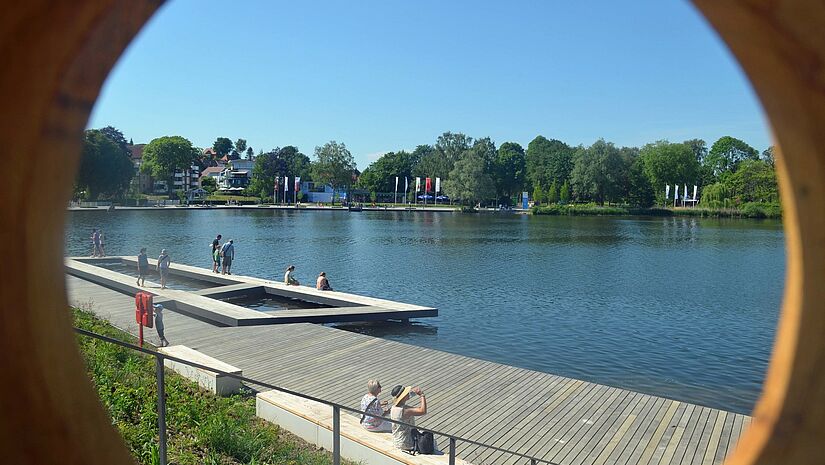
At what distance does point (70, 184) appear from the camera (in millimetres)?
1561

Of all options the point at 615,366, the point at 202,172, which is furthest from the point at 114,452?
the point at 202,172

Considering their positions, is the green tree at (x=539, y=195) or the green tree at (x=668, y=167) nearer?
the green tree at (x=668, y=167)

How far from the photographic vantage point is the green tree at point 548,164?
107938 millimetres

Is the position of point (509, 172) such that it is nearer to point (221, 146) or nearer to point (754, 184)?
point (754, 184)

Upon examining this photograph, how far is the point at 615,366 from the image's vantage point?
14.9m

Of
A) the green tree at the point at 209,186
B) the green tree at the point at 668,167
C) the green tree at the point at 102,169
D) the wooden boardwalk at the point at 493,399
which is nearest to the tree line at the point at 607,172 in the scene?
the green tree at the point at 668,167

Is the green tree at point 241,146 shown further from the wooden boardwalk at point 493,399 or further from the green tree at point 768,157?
the wooden boardwalk at point 493,399

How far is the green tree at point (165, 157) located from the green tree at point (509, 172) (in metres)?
55.0

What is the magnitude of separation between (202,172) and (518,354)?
468 feet

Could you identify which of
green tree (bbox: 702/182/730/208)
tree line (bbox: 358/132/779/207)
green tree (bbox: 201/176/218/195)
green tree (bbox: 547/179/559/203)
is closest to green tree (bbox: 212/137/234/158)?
green tree (bbox: 201/176/218/195)

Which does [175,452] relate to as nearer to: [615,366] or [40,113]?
[40,113]

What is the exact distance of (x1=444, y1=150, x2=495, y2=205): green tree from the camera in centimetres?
9750

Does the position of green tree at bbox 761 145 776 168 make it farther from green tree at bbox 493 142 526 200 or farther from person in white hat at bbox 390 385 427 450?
person in white hat at bbox 390 385 427 450

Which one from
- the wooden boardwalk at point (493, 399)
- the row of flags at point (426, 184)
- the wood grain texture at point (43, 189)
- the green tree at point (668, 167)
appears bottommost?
the wooden boardwalk at point (493, 399)
